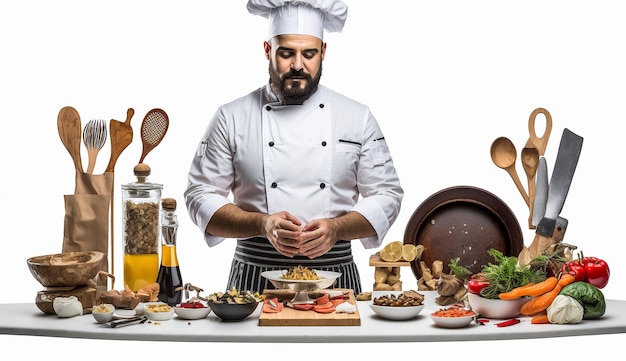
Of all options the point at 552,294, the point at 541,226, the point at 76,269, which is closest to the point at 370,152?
the point at 541,226

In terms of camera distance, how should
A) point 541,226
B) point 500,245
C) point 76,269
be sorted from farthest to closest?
1. point 500,245
2. point 541,226
3. point 76,269

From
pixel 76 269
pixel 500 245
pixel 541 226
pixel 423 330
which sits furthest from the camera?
pixel 500 245

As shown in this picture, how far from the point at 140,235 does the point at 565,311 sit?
1.98 meters

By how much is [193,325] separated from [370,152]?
156 centimetres

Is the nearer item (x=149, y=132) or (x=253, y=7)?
(x=149, y=132)

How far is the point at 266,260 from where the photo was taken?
4895 millimetres

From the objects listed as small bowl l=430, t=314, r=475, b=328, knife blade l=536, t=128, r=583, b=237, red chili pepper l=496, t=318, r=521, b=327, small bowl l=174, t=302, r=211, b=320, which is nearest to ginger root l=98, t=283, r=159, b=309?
small bowl l=174, t=302, r=211, b=320

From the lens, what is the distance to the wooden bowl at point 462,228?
4.98 meters

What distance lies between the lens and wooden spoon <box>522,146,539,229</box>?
476 cm

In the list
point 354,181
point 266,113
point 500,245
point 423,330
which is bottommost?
point 423,330

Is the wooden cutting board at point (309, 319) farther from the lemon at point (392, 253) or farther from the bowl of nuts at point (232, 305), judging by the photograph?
the lemon at point (392, 253)

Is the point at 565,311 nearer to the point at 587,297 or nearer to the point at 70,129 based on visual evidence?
the point at 587,297

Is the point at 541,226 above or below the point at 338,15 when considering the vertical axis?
below

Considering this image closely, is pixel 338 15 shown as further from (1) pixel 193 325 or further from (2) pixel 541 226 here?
(1) pixel 193 325
